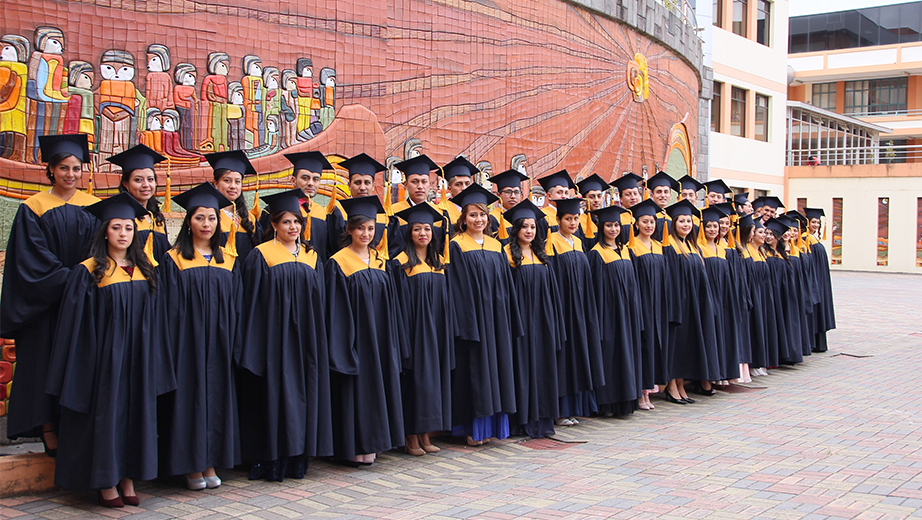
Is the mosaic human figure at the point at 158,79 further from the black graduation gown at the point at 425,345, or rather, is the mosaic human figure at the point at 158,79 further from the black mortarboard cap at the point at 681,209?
the black mortarboard cap at the point at 681,209

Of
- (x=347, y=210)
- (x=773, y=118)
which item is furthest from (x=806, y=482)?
(x=773, y=118)

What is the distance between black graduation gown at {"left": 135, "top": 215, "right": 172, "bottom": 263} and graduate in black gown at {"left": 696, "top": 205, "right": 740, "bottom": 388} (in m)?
5.85

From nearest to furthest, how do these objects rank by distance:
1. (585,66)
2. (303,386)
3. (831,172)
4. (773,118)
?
(303,386) < (585,66) < (773,118) < (831,172)

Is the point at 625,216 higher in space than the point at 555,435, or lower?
higher

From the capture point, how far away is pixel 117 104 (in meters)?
6.83

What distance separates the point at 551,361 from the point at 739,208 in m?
5.42

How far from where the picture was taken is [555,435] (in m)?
7.27

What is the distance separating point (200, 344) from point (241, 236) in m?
1.07

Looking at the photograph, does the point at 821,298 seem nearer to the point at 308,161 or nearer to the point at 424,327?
the point at 424,327

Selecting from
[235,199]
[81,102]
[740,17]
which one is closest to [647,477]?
[235,199]

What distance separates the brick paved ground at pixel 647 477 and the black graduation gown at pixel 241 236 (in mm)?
1584

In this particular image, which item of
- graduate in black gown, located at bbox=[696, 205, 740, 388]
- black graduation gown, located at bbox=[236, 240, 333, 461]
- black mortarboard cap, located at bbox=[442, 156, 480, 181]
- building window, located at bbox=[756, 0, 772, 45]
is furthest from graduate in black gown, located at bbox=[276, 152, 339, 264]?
building window, located at bbox=[756, 0, 772, 45]

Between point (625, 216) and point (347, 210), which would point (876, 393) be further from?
point (347, 210)

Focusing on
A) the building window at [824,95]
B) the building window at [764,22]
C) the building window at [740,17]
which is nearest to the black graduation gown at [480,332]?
the building window at [740,17]
